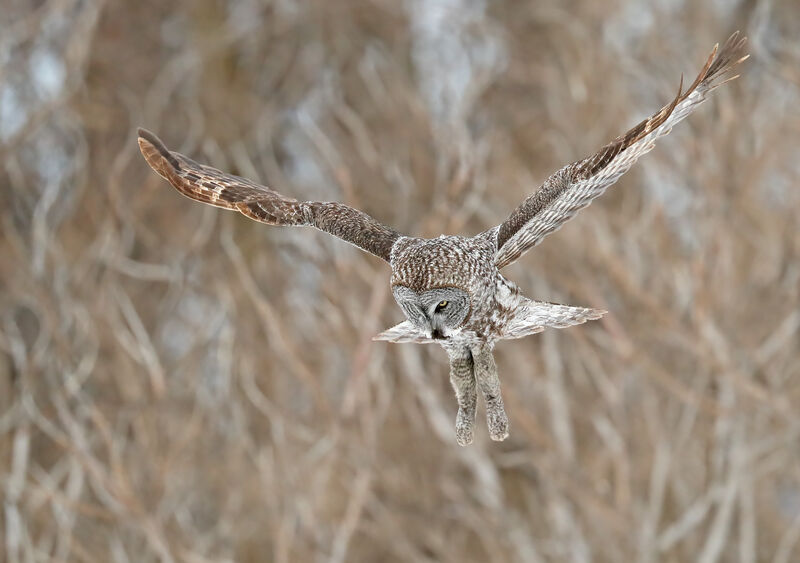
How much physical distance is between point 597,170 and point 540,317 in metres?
0.43

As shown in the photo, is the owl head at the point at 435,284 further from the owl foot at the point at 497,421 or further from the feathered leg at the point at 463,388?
the owl foot at the point at 497,421

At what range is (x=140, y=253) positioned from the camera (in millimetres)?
14648

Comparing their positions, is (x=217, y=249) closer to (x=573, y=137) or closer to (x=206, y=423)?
(x=206, y=423)

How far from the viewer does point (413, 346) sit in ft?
28.0

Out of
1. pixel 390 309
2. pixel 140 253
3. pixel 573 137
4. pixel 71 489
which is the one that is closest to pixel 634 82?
pixel 573 137

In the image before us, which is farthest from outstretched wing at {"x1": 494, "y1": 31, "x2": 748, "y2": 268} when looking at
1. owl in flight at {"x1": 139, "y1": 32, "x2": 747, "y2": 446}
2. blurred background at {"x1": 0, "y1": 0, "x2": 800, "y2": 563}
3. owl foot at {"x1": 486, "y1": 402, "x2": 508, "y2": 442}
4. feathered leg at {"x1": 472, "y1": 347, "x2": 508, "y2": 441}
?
blurred background at {"x1": 0, "y1": 0, "x2": 800, "y2": 563}

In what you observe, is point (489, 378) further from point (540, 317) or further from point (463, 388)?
point (540, 317)

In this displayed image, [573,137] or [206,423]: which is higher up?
[573,137]

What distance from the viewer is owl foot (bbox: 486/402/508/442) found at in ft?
7.99

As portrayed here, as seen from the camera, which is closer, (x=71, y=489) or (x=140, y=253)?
(x=71, y=489)

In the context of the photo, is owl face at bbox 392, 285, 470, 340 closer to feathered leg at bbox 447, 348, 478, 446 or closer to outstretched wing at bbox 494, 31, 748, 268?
feathered leg at bbox 447, 348, 478, 446

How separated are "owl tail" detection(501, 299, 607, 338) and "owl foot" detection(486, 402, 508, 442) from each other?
0.58 ft

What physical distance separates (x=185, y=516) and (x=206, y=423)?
1.14 meters

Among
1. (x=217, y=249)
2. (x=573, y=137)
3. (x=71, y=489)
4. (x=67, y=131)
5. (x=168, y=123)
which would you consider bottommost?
(x=71, y=489)
